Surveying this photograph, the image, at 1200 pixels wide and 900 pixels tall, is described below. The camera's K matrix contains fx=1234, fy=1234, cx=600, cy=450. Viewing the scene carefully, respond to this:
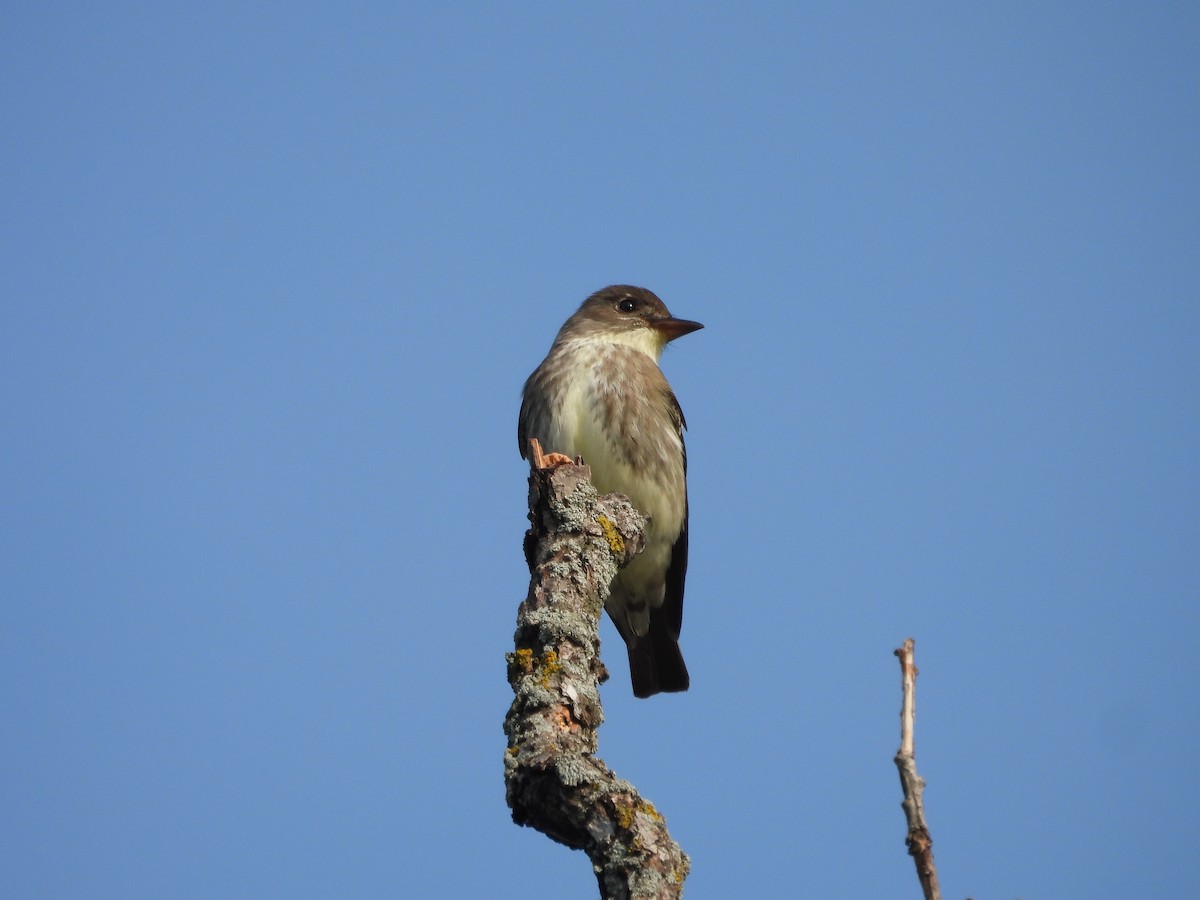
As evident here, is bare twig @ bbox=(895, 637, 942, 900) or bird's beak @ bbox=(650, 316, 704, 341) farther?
bird's beak @ bbox=(650, 316, 704, 341)

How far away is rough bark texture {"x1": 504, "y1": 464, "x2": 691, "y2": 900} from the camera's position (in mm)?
3221

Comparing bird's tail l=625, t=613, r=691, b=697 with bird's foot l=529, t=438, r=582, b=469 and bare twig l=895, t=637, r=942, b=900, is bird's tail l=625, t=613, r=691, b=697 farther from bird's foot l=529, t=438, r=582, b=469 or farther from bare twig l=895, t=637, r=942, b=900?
bare twig l=895, t=637, r=942, b=900

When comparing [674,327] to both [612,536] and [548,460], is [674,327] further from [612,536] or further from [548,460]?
[612,536]

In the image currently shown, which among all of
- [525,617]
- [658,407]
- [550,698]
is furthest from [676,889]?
[658,407]

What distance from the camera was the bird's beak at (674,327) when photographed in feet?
28.9

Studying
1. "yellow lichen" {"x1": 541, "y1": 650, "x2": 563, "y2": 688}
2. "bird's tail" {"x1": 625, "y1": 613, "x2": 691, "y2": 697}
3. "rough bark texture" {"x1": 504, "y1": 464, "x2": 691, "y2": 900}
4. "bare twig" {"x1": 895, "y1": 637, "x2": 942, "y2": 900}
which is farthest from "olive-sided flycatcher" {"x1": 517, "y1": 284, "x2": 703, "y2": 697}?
"bare twig" {"x1": 895, "y1": 637, "x2": 942, "y2": 900}

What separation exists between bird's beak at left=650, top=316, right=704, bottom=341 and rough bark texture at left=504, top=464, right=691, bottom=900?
11.4ft

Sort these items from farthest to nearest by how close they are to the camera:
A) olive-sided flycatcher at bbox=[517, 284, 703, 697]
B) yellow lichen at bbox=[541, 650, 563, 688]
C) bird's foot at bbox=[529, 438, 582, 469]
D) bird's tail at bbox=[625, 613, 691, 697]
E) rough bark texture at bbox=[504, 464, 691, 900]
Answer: bird's tail at bbox=[625, 613, 691, 697], olive-sided flycatcher at bbox=[517, 284, 703, 697], bird's foot at bbox=[529, 438, 582, 469], yellow lichen at bbox=[541, 650, 563, 688], rough bark texture at bbox=[504, 464, 691, 900]

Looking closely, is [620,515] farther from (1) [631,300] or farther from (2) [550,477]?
(1) [631,300]

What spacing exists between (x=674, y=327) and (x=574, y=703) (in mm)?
5185

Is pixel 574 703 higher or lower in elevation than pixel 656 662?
lower

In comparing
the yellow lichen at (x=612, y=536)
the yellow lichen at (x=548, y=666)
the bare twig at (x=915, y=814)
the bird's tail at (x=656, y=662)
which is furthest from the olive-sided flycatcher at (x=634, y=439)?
the bare twig at (x=915, y=814)

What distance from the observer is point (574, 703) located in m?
3.96

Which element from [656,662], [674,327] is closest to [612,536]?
[656,662]
